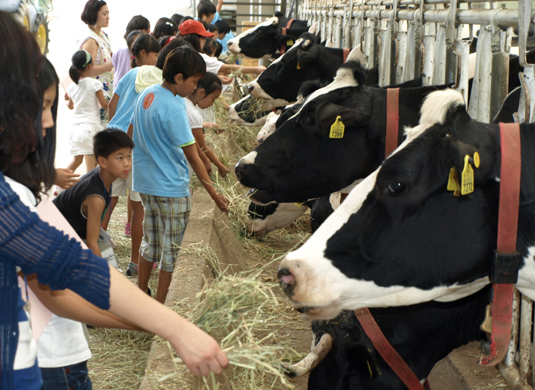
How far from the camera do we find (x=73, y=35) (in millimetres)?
22875

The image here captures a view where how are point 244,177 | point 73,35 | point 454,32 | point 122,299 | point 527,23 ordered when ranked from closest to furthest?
1. point 122,299
2. point 527,23
3. point 454,32
4. point 244,177
5. point 73,35

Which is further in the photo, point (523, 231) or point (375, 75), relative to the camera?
point (375, 75)

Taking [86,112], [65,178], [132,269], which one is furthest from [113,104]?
[65,178]

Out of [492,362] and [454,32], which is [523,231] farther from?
[454,32]

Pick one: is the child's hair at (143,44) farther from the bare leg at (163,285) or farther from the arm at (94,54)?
the bare leg at (163,285)

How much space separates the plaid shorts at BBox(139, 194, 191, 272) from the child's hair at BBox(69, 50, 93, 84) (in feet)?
6.97

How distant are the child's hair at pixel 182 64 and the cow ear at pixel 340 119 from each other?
4.01ft

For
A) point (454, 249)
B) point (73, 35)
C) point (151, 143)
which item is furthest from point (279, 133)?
point (73, 35)

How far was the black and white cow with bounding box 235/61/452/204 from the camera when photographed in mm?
3027

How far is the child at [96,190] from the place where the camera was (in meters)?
3.48

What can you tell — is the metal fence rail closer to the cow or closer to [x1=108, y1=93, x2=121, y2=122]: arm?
the cow

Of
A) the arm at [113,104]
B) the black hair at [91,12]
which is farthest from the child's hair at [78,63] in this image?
the black hair at [91,12]

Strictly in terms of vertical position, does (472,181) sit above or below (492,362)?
above

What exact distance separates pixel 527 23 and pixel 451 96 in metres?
0.79
